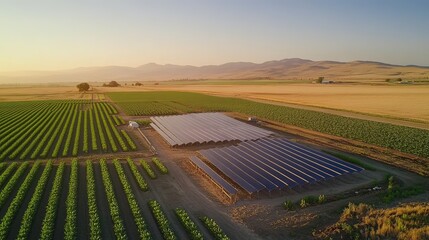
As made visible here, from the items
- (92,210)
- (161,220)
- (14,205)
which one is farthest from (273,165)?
(14,205)

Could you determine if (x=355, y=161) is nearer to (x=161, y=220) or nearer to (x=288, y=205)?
(x=288, y=205)

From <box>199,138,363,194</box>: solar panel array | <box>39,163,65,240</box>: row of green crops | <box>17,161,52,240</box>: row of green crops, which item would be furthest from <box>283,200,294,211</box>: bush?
<box>17,161,52,240</box>: row of green crops

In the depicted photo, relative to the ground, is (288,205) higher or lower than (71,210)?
lower

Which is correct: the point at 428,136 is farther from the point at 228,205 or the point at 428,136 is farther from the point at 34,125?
the point at 34,125

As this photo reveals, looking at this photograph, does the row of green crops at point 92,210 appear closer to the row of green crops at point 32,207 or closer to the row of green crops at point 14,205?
the row of green crops at point 32,207

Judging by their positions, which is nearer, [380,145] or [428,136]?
[380,145]

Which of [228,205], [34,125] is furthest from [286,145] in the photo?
[34,125]
